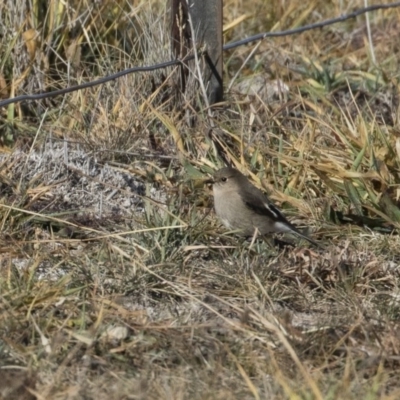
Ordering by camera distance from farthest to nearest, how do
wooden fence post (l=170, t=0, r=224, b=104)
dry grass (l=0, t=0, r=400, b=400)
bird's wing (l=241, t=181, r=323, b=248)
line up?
wooden fence post (l=170, t=0, r=224, b=104)
bird's wing (l=241, t=181, r=323, b=248)
dry grass (l=0, t=0, r=400, b=400)

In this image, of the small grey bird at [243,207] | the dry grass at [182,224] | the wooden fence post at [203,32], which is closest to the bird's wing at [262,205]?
the small grey bird at [243,207]

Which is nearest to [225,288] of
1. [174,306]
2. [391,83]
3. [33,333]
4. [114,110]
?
[174,306]

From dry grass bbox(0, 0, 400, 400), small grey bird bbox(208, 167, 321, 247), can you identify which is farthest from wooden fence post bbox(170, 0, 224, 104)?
small grey bird bbox(208, 167, 321, 247)

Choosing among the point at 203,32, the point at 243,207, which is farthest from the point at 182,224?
the point at 203,32

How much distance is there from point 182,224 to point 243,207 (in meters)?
0.49

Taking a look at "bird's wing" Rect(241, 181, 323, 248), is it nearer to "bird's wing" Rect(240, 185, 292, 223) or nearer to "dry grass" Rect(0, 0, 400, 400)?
"bird's wing" Rect(240, 185, 292, 223)

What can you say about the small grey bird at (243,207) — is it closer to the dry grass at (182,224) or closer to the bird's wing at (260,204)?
the bird's wing at (260,204)

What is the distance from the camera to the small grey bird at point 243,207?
512cm

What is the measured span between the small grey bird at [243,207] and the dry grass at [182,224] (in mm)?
129

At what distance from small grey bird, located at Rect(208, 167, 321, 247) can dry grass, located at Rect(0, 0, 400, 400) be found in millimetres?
129

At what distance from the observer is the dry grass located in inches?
147

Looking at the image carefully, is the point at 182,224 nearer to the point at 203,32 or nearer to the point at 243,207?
the point at 243,207

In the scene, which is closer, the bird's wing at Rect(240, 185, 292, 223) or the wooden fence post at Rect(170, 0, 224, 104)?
the bird's wing at Rect(240, 185, 292, 223)

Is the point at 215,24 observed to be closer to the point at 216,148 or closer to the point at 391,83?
the point at 216,148
